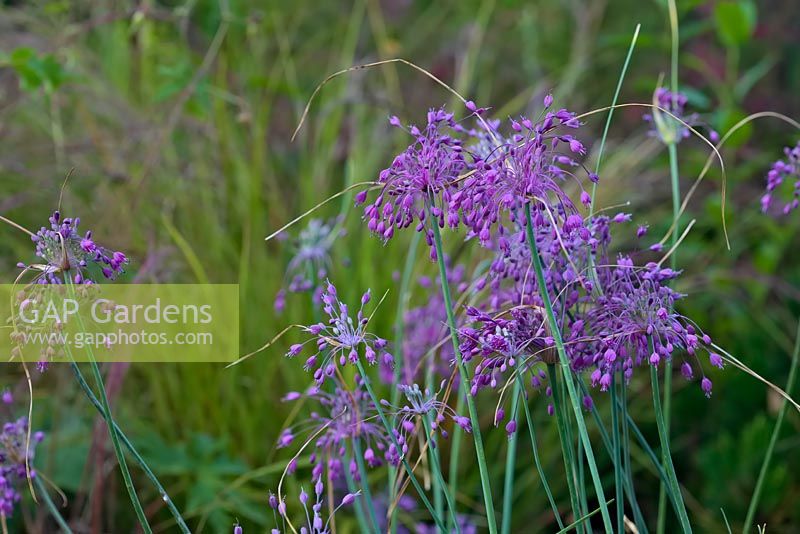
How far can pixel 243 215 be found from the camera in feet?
8.98

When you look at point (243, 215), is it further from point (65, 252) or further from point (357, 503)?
point (65, 252)

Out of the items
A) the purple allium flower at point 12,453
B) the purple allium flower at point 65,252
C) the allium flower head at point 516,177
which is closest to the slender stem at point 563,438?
the allium flower head at point 516,177

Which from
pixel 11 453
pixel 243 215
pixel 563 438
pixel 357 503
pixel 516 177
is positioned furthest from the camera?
pixel 243 215

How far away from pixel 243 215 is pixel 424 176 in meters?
1.91

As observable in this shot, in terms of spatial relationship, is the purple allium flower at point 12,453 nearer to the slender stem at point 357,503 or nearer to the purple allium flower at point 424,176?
the slender stem at point 357,503

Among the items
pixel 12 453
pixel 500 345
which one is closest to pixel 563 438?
pixel 500 345

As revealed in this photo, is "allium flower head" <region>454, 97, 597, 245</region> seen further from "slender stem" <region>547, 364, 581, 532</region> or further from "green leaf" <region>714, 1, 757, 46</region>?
"green leaf" <region>714, 1, 757, 46</region>

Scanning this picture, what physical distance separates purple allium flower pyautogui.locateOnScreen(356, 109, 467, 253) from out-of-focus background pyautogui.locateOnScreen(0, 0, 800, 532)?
79 centimetres

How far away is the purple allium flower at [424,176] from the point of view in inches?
35.3

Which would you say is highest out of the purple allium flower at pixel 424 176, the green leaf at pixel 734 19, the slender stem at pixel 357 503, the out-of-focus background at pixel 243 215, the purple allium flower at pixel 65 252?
the green leaf at pixel 734 19

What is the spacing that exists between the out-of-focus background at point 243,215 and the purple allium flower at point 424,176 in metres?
0.79

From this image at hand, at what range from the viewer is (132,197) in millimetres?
2365

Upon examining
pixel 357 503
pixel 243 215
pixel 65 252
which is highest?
pixel 243 215

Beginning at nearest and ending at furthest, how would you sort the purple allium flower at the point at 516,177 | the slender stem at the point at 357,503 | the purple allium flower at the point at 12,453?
1. the purple allium flower at the point at 516,177
2. the purple allium flower at the point at 12,453
3. the slender stem at the point at 357,503
